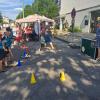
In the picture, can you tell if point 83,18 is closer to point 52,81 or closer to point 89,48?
point 89,48

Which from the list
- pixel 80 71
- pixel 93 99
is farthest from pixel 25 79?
pixel 93 99

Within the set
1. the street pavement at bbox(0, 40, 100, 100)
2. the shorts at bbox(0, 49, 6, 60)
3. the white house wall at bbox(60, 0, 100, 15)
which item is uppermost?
the white house wall at bbox(60, 0, 100, 15)

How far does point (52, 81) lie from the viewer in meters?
9.56

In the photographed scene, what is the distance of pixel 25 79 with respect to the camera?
1002 cm

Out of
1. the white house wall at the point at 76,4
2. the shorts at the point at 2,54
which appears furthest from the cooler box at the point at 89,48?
the white house wall at the point at 76,4

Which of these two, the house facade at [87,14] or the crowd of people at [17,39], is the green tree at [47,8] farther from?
the crowd of people at [17,39]

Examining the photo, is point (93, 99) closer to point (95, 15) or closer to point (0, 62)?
point (0, 62)

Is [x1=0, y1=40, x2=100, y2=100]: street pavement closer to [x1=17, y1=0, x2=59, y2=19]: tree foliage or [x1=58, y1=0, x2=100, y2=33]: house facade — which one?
[x1=58, y1=0, x2=100, y2=33]: house facade

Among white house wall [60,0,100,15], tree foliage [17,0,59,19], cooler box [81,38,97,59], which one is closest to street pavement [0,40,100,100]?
cooler box [81,38,97,59]

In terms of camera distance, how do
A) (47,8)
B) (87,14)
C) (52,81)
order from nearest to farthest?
(52,81)
(87,14)
(47,8)

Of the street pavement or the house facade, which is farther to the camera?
the house facade

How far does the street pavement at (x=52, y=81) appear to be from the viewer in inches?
317

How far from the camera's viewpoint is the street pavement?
8062 mm

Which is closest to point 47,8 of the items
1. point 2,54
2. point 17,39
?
point 17,39
